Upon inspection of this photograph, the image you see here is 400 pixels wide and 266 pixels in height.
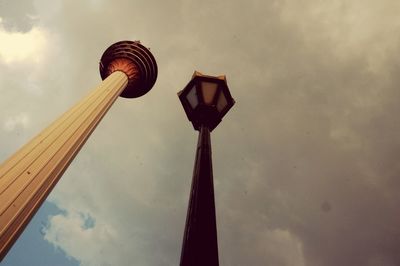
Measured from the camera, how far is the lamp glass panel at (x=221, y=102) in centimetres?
374

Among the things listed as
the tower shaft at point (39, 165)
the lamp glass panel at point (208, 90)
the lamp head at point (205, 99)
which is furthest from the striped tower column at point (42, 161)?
the lamp glass panel at point (208, 90)

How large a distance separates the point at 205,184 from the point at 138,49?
20.1 meters

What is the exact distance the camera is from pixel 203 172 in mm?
2379

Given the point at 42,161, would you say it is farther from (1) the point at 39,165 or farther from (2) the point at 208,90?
(2) the point at 208,90

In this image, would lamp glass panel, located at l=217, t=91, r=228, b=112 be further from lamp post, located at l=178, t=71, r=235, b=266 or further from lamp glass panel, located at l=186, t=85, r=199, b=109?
lamp glass panel, located at l=186, t=85, r=199, b=109

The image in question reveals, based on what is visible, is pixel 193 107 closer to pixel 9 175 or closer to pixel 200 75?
pixel 200 75

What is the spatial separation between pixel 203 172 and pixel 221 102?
1.62 meters

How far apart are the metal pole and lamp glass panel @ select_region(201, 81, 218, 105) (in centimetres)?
136

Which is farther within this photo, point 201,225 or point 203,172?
point 203,172

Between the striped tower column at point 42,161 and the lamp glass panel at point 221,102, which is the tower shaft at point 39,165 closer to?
the striped tower column at point 42,161

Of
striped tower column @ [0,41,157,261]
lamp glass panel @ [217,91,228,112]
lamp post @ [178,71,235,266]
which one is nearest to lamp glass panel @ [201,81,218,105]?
lamp post @ [178,71,235,266]

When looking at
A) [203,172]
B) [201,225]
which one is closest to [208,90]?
[203,172]

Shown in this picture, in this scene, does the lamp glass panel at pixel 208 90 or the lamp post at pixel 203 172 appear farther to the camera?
the lamp glass panel at pixel 208 90

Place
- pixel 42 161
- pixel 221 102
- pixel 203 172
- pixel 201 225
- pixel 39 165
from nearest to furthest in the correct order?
pixel 201 225, pixel 203 172, pixel 221 102, pixel 39 165, pixel 42 161
